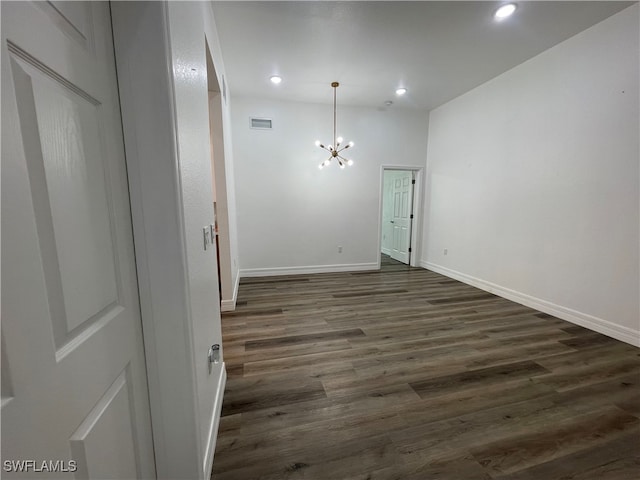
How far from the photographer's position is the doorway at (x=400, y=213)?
17.1 ft

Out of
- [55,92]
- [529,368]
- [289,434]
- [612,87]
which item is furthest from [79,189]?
[612,87]

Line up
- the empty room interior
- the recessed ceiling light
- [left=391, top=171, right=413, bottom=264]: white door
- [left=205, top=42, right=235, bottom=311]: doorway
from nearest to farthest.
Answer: the empty room interior
the recessed ceiling light
[left=205, top=42, right=235, bottom=311]: doorway
[left=391, top=171, right=413, bottom=264]: white door

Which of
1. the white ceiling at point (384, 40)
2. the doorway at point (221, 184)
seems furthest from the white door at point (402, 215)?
the doorway at point (221, 184)

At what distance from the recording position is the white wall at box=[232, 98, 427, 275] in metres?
4.30

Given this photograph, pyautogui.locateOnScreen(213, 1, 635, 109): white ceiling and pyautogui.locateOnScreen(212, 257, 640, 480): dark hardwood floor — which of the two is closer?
pyautogui.locateOnScreen(212, 257, 640, 480): dark hardwood floor

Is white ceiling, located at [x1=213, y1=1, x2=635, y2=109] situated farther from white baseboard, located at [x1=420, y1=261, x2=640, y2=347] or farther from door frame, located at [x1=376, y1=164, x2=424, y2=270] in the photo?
white baseboard, located at [x1=420, y1=261, x2=640, y2=347]

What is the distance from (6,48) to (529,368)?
10.1ft

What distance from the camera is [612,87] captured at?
2.41m

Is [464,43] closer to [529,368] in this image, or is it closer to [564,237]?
[564,237]

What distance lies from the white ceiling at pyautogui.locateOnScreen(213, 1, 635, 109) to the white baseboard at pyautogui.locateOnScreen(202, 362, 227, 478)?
312 cm

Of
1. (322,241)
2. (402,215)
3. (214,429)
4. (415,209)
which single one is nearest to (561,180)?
(415,209)

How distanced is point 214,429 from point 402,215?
204 inches

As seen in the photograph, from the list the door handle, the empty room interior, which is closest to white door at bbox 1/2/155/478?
the empty room interior

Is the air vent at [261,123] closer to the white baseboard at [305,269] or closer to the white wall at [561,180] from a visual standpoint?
the white baseboard at [305,269]
